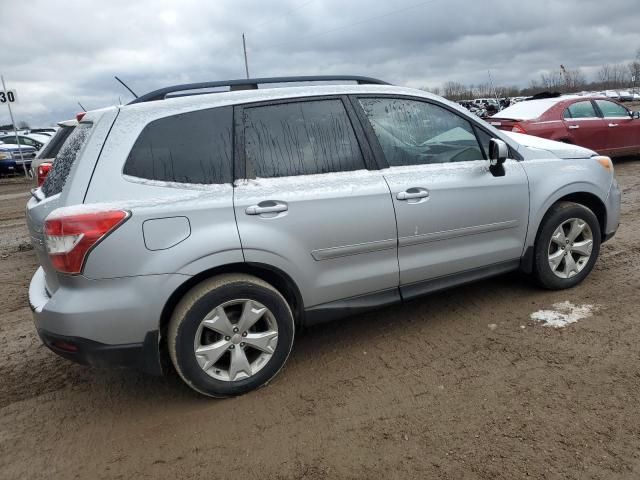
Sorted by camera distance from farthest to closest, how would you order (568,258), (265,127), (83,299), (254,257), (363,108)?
(568,258) → (363,108) → (265,127) → (254,257) → (83,299)

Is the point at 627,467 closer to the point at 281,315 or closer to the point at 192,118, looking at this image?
the point at 281,315

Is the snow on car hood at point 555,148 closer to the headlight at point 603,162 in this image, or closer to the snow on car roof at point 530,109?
the headlight at point 603,162

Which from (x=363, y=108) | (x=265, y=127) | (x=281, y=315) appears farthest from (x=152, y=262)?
(x=363, y=108)

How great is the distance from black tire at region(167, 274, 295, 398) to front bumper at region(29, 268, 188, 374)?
12 centimetres

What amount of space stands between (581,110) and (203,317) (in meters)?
9.37

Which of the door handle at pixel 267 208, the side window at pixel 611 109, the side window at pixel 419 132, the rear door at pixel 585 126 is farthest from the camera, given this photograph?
the side window at pixel 611 109

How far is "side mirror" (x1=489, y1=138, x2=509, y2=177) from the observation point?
3668 millimetres

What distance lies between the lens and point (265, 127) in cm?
318

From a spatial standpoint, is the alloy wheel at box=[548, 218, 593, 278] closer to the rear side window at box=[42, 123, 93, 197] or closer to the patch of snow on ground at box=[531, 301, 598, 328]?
the patch of snow on ground at box=[531, 301, 598, 328]

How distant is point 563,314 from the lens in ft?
12.7

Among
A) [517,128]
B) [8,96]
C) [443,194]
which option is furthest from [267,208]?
[8,96]

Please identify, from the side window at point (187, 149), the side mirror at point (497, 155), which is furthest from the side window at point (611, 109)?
the side window at point (187, 149)

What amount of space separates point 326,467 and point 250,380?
2.60ft

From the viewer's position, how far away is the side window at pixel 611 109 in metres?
10.2
